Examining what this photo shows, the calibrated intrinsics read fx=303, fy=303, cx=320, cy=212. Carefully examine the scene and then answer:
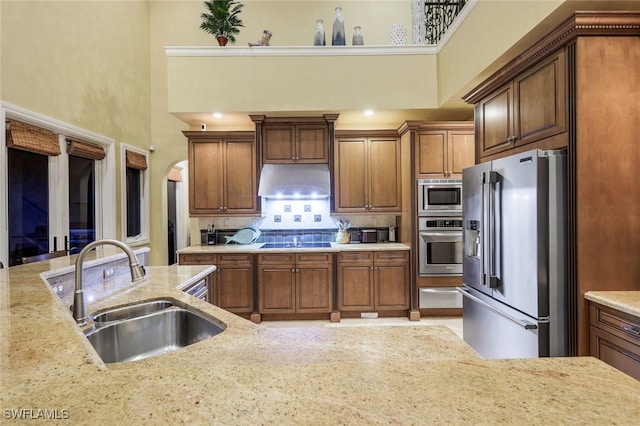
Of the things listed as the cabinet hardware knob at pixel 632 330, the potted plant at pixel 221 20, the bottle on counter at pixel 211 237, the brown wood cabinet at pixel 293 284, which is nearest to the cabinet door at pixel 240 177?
the bottle on counter at pixel 211 237

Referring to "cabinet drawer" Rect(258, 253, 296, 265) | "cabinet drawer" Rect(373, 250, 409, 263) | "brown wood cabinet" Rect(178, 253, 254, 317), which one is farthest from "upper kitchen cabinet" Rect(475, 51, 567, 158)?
"brown wood cabinet" Rect(178, 253, 254, 317)

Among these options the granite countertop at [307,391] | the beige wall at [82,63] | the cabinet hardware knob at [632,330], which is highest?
the beige wall at [82,63]

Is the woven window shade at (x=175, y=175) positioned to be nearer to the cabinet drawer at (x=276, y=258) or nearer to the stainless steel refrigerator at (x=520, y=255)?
the cabinet drawer at (x=276, y=258)

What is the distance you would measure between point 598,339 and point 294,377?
1993 millimetres

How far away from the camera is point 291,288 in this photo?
3912 mm

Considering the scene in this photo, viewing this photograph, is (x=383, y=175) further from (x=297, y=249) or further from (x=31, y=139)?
(x=31, y=139)

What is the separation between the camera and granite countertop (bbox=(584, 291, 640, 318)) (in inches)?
59.1

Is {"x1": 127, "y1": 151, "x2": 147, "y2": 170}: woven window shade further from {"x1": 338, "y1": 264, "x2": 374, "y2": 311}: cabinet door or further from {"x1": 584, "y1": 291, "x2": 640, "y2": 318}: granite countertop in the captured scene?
{"x1": 584, "y1": 291, "x2": 640, "y2": 318}: granite countertop

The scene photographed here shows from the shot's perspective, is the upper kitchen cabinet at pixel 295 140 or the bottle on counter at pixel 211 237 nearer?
the upper kitchen cabinet at pixel 295 140

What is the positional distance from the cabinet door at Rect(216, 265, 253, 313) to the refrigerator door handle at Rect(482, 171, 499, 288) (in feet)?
8.93

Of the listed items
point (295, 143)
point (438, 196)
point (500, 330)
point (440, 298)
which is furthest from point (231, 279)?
point (500, 330)

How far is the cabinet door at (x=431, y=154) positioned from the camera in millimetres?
3934

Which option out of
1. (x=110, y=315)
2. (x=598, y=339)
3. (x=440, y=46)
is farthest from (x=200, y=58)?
(x=598, y=339)

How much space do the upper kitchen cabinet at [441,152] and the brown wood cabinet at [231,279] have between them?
257 centimetres
